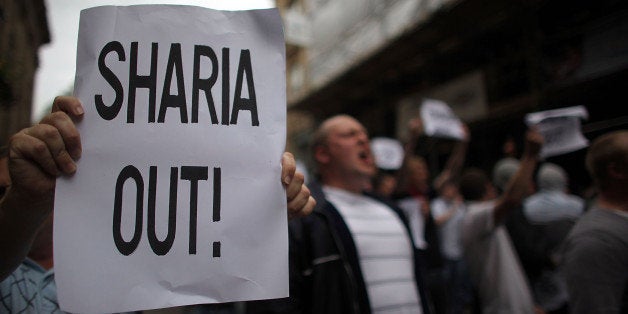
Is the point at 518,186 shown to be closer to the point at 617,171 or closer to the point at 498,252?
the point at 498,252

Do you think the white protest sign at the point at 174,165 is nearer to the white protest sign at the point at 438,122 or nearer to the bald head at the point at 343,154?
the bald head at the point at 343,154

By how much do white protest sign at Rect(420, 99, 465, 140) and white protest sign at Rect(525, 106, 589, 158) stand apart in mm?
1481

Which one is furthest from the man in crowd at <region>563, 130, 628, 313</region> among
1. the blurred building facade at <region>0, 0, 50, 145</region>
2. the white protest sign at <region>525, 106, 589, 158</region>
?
the blurred building facade at <region>0, 0, 50, 145</region>

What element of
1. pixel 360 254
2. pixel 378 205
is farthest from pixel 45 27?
pixel 378 205

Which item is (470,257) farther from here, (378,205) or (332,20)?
(332,20)

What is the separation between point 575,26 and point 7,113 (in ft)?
20.3

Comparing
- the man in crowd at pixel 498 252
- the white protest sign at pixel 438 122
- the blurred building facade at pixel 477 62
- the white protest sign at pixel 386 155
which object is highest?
the blurred building facade at pixel 477 62

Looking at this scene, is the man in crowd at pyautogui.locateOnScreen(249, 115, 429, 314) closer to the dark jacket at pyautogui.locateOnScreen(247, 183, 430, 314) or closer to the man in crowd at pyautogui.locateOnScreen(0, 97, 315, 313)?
the dark jacket at pyautogui.locateOnScreen(247, 183, 430, 314)

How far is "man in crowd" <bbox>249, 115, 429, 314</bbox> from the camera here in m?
1.91

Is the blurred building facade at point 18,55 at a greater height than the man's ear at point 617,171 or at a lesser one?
greater

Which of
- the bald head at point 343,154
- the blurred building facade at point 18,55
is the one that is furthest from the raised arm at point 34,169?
the bald head at point 343,154

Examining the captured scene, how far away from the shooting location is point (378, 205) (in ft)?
7.97

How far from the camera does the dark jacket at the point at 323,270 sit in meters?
1.90

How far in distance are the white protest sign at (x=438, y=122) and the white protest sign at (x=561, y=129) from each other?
1.48 meters
